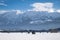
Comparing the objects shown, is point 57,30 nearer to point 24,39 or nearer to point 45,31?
point 45,31

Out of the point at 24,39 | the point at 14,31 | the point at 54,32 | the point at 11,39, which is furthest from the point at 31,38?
the point at 14,31

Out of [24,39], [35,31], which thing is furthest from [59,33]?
[24,39]

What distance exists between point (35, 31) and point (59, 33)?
72.7 inches

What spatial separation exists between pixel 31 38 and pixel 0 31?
2.77 m

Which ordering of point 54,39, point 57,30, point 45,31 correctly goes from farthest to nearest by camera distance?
point 45,31 < point 57,30 < point 54,39

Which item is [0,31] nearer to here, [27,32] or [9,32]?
[9,32]

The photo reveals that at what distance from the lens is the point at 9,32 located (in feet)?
35.7

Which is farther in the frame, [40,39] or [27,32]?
[27,32]

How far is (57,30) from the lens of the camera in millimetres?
10227

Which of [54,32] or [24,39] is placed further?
[54,32]

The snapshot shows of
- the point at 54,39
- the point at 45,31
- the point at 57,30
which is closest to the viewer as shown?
the point at 54,39

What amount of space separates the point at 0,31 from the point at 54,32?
3.95 metres

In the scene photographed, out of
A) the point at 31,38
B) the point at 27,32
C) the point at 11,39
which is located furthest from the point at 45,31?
the point at 11,39

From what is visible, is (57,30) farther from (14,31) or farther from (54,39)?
(14,31)
